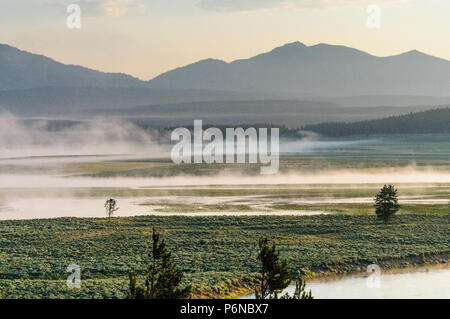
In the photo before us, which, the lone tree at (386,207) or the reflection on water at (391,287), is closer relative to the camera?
the reflection on water at (391,287)

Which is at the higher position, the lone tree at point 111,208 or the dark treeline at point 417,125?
the dark treeline at point 417,125

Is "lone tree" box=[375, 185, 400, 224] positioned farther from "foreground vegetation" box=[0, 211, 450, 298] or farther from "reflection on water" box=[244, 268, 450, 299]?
"reflection on water" box=[244, 268, 450, 299]

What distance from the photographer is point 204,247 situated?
4734 centimetres

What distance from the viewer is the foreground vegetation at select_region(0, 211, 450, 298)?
37291mm

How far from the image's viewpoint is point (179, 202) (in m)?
70.9

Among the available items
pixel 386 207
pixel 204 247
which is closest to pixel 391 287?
pixel 204 247

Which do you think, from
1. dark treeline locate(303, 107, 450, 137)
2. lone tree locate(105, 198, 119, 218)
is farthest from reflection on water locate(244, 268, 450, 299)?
dark treeline locate(303, 107, 450, 137)

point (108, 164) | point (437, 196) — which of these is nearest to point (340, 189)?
point (437, 196)

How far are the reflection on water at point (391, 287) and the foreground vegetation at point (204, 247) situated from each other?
2416 millimetres

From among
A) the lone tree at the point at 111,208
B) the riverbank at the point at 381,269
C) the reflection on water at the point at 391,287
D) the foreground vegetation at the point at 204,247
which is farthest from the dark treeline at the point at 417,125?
the reflection on water at the point at 391,287

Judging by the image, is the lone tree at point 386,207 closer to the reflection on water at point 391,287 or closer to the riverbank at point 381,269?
the riverbank at point 381,269

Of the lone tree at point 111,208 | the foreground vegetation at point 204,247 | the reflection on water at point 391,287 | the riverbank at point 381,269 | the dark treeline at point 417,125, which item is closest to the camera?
the reflection on water at point 391,287

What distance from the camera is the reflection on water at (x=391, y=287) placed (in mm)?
35125
